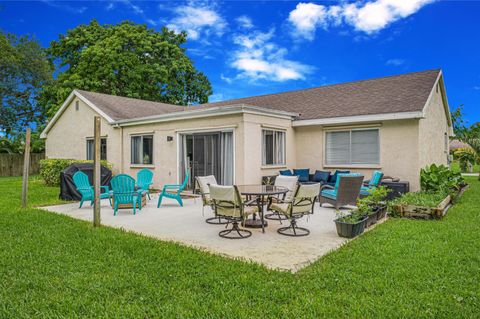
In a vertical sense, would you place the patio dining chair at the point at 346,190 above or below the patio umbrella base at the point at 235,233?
above

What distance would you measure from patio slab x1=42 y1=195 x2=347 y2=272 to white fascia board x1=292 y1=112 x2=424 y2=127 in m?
3.70

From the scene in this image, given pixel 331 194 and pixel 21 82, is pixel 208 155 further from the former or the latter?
pixel 21 82

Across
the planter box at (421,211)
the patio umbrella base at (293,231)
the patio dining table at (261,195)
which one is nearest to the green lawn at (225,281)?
the patio umbrella base at (293,231)

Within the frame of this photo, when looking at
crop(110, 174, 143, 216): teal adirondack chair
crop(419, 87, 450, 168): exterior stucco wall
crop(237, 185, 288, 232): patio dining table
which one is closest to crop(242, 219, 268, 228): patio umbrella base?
crop(237, 185, 288, 232): patio dining table

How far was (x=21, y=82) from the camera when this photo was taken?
94.7ft

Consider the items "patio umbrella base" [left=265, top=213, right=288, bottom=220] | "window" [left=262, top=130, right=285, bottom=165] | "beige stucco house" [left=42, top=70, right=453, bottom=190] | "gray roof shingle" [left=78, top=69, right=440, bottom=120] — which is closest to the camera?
"patio umbrella base" [left=265, top=213, right=288, bottom=220]

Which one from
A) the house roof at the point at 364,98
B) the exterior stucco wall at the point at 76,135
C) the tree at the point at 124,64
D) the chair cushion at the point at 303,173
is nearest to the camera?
the house roof at the point at 364,98

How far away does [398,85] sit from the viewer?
12969mm

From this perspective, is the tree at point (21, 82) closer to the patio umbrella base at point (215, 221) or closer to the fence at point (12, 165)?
the fence at point (12, 165)

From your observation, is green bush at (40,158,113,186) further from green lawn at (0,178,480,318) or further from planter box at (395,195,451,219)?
planter box at (395,195,451,219)

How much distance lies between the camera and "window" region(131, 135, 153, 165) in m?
14.2

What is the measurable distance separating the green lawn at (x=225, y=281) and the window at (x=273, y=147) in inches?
230

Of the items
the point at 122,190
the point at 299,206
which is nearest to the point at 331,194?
the point at 299,206

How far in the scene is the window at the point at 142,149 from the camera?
46.7 ft
